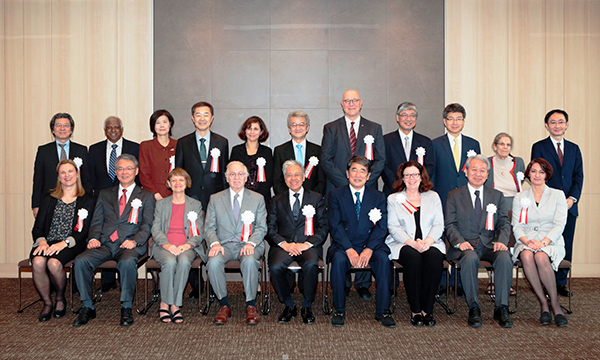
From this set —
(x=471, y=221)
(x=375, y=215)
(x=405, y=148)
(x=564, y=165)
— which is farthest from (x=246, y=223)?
(x=564, y=165)

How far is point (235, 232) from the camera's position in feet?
15.1

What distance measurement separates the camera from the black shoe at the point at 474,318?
4133 mm

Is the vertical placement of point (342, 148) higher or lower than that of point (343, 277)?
higher

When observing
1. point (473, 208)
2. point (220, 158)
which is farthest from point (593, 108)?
→ point (220, 158)

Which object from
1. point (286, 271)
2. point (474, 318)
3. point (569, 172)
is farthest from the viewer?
point (569, 172)

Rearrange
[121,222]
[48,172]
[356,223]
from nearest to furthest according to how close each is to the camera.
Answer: [356,223] < [121,222] < [48,172]

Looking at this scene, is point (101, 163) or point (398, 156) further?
point (101, 163)

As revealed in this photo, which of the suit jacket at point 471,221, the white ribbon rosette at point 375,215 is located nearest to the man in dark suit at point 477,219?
the suit jacket at point 471,221

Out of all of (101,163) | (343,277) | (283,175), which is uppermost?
(101,163)

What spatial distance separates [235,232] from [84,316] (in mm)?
1382

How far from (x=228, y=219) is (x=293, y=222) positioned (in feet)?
1.88

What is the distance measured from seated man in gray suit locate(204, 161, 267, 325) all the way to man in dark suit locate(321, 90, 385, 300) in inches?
32.7

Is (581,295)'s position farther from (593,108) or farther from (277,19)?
(277,19)

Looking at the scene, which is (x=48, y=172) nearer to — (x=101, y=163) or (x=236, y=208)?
(x=101, y=163)
